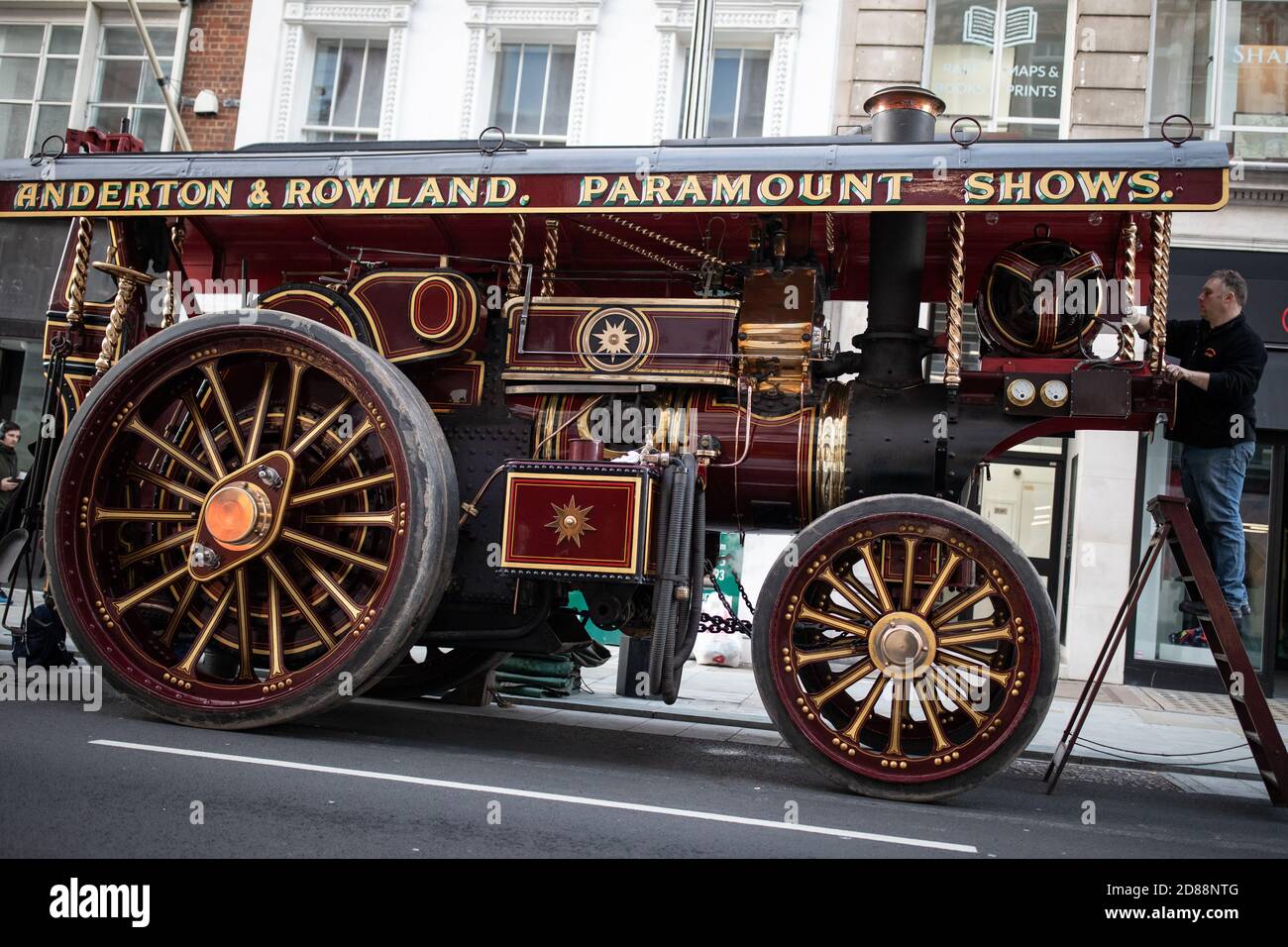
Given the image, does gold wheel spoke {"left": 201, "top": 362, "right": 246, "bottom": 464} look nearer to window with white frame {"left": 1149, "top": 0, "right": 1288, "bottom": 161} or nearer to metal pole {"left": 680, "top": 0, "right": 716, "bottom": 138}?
metal pole {"left": 680, "top": 0, "right": 716, "bottom": 138}

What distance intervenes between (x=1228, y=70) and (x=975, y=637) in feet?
33.6

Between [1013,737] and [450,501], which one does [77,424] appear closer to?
[450,501]

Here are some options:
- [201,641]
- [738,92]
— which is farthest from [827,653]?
[738,92]

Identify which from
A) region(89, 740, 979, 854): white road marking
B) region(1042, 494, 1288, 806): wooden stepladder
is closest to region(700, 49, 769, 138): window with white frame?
region(1042, 494, 1288, 806): wooden stepladder

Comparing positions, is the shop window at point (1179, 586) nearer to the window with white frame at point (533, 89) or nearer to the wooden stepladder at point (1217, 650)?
the wooden stepladder at point (1217, 650)

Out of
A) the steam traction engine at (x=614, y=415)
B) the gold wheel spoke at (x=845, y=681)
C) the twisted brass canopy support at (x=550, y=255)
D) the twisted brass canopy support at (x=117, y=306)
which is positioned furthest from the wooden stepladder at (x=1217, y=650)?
the twisted brass canopy support at (x=117, y=306)

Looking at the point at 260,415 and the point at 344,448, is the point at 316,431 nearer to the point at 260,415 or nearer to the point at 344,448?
the point at 344,448

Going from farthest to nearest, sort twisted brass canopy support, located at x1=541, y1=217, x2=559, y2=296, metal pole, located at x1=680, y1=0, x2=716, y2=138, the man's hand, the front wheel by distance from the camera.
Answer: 1. metal pole, located at x1=680, y1=0, x2=716, y2=138
2. twisted brass canopy support, located at x1=541, y1=217, x2=559, y2=296
3. the man's hand
4. the front wheel

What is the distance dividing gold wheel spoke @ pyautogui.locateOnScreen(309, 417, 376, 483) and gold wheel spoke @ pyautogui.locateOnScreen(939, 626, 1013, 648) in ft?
8.74

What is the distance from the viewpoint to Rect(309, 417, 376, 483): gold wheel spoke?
4984 mm

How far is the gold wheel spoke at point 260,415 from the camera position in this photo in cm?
512

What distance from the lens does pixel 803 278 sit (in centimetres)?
525

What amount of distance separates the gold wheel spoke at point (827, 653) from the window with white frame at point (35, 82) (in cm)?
1310

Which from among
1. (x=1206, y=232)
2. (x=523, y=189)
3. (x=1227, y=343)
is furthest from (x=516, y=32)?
(x=1227, y=343)
